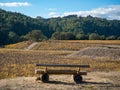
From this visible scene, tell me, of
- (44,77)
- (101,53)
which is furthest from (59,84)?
(101,53)

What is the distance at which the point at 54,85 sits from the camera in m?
20.0

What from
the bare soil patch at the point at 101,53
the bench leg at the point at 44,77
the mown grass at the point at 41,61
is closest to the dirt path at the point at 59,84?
the bench leg at the point at 44,77

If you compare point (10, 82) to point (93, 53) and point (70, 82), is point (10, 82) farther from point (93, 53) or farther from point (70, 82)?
point (93, 53)

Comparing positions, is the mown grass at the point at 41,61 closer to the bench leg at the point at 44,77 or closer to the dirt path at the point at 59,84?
the dirt path at the point at 59,84


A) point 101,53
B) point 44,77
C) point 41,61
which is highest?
point 44,77

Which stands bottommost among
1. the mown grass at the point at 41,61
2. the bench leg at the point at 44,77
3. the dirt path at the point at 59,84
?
the mown grass at the point at 41,61

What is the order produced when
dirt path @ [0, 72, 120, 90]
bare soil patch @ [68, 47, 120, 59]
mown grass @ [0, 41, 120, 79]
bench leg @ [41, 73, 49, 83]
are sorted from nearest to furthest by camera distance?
dirt path @ [0, 72, 120, 90], bench leg @ [41, 73, 49, 83], mown grass @ [0, 41, 120, 79], bare soil patch @ [68, 47, 120, 59]

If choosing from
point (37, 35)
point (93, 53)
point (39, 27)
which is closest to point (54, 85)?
point (93, 53)

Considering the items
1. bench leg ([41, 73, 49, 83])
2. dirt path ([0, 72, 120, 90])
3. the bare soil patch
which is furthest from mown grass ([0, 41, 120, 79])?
bench leg ([41, 73, 49, 83])

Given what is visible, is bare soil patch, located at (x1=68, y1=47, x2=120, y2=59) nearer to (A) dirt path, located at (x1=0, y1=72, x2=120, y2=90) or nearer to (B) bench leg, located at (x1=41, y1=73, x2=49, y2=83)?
(A) dirt path, located at (x1=0, y1=72, x2=120, y2=90)

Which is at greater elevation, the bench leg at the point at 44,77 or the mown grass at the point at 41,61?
the bench leg at the point at 44,77

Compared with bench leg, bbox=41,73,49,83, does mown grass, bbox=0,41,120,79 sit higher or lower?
lower

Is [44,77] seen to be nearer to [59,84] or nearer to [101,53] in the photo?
[59,84]

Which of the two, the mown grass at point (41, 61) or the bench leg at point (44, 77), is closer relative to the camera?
the bench leg at point (44, 77)
